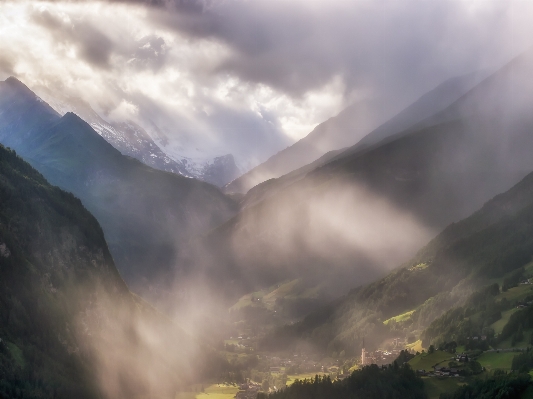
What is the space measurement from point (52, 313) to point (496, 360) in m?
136

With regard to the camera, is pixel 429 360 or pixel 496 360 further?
pixel 429 360

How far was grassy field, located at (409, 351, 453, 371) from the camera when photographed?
17162 cm

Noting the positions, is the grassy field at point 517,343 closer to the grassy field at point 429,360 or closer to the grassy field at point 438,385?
the grassy field at point 429,360

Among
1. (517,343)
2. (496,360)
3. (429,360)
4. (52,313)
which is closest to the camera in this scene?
(496,360)

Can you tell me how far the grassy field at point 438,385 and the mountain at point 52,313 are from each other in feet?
317

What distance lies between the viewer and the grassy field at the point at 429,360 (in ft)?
563

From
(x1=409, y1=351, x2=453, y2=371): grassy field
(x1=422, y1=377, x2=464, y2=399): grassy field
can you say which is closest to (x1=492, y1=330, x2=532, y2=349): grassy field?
(x1=409, y1=351, x2=453, y2=371): grassy field

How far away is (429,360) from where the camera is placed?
178 meters

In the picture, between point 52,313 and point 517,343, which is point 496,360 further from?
point 52,313

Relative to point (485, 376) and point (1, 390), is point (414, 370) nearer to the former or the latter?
point (485, 376)

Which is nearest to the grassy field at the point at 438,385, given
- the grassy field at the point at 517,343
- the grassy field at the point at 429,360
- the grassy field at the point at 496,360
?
the grassy field at the point at 429,360

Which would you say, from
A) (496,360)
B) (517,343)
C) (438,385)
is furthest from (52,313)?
(517,343)

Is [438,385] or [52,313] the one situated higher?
[52,313]

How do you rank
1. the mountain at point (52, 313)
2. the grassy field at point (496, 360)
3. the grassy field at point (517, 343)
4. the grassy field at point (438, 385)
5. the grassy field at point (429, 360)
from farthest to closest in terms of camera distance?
the grassy field at point (429, 360)
the grassy field at point (517, 343)
the grassy field at point (496, 360)
the grassy field at point (438, 385)
the mountain at point (52, 313)
